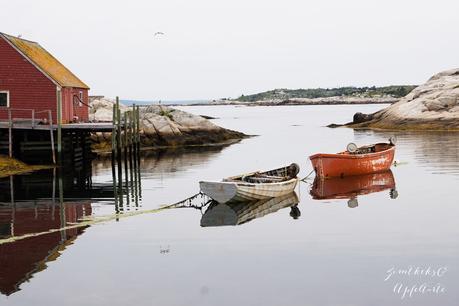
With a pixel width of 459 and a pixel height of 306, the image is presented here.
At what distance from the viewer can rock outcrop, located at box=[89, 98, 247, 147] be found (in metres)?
61.7

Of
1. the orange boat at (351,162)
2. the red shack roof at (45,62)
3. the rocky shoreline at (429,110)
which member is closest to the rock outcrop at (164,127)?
the red shack roof at (45,62)

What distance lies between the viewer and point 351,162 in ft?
123

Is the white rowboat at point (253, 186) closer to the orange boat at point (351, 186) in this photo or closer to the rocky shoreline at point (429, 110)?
the orange boat at point (351, 186)

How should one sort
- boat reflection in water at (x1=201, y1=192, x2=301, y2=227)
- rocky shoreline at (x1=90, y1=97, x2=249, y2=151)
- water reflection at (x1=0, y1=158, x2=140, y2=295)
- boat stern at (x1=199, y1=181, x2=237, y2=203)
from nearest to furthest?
1. water reflection at (x1=0, y1=158, x2=140, y2=295)
2. boat reflection in water at (x1=201, y1=192, x2=301, y2=227)
3. boat stern at (x1=199, y1=181, x2=237, y2=203)
4. rocky shoreline at (x1=90, y1=97, x2=249, y2=151)

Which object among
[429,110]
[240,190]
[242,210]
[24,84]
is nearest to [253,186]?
[240,190]

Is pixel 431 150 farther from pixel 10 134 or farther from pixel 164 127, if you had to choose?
pixel 10 134

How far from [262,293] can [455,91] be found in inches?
2750

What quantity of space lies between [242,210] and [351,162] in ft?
41.3

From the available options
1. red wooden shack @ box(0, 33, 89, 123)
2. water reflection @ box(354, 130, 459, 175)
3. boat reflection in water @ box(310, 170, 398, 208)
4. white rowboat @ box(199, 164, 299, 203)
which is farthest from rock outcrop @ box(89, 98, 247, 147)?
white rowboat @ box(199, 164, 299, 203)

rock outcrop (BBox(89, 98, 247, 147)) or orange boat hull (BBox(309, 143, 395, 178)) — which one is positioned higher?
rock outcrop (BBox(89, 98, 247, 147))

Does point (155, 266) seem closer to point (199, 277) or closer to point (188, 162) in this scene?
point (199, 277)

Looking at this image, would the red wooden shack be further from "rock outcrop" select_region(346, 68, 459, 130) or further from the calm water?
"rock outcrop" select_region(346, 68, 459, 130)

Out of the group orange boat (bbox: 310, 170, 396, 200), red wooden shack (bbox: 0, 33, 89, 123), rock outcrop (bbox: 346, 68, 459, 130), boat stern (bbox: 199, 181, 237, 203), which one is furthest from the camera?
rock outcrop (bbox: 346, 68, 459, 130)

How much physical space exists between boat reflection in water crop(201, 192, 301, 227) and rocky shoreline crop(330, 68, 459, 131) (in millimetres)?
53010
